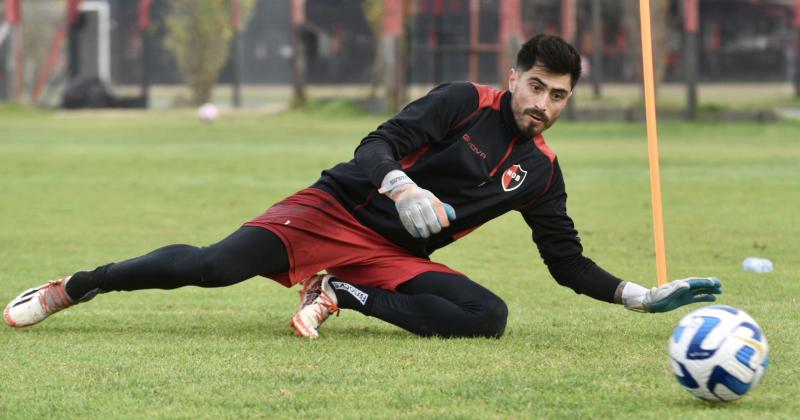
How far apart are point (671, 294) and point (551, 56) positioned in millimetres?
1296

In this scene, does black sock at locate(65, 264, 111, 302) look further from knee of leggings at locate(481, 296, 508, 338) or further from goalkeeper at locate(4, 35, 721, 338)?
A: knee of leggings at locate(481, 296, 508, 338)

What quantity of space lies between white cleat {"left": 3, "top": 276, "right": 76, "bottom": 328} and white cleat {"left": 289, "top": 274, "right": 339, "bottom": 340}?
1.18 metres

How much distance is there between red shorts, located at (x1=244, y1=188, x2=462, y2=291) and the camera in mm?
7273

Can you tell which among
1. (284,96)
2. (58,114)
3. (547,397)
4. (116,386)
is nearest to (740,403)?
(547,397)

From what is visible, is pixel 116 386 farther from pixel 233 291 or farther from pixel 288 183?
pixel 288 183

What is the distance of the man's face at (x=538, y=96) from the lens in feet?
22.9

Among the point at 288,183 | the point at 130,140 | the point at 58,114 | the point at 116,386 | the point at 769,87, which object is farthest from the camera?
the point at 769,87

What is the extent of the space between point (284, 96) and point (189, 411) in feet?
124

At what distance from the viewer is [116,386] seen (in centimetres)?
593

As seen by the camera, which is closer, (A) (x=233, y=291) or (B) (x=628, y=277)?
(A) (x=233, y=291)

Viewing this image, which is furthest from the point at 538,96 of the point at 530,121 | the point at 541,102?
the point at 530,121

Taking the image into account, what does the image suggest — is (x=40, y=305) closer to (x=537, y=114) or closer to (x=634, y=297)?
(x=537, y=114)

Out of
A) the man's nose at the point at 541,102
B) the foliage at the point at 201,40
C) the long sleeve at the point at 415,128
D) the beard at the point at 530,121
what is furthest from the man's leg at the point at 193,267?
the foliage at the point at 201,40

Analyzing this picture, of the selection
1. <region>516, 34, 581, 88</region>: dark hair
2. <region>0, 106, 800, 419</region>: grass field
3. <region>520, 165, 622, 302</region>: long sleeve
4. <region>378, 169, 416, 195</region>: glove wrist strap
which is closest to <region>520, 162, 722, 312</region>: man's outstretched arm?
<region>520, 165, 622, 302</region>: long sleeve
